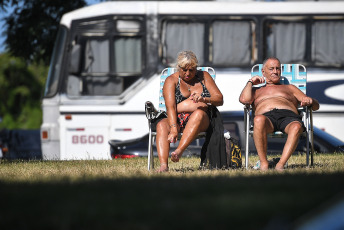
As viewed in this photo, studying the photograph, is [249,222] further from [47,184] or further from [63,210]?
[47,184]

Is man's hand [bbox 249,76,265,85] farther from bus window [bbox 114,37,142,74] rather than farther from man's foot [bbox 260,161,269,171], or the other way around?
bus window [bbox 114,37,142,74]

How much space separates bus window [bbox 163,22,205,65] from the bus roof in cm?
25

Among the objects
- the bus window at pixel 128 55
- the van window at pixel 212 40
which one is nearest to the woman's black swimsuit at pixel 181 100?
the van window at pixel 212 40

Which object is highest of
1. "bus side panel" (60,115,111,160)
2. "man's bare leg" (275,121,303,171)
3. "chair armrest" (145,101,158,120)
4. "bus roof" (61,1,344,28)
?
"bus roof" (61,1,344,28)

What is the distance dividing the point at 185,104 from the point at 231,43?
5.72 meters

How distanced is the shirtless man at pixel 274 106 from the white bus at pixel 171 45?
4588 millimetres

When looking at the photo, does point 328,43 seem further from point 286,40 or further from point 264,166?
point 264,166

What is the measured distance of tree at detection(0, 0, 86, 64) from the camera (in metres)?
16.9

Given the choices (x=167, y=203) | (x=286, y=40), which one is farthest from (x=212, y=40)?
(x=167, y=203)

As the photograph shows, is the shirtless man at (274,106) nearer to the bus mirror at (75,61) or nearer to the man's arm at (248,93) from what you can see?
the man's arm at (248,93)

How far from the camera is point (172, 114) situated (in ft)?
22.9

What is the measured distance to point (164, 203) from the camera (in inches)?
146

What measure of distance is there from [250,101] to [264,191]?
3443 millimetres

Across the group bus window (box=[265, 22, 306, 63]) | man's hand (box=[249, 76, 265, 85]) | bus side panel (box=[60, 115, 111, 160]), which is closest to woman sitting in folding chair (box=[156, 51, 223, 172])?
man's hand (box=[249, 76, 265, 85])
